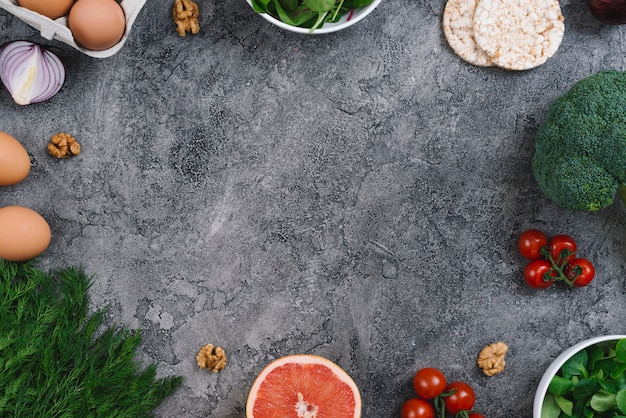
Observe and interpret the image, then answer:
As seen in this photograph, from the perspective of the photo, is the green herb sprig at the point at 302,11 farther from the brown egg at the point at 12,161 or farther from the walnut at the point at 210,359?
the walnut at the point at 210,359

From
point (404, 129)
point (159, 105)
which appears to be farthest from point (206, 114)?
point (404, 129)

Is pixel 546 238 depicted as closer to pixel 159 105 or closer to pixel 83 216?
pixel 159 105

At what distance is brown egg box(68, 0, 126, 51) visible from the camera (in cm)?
132

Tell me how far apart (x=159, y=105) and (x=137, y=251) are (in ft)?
1.13

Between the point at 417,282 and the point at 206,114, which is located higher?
the point at 206,114

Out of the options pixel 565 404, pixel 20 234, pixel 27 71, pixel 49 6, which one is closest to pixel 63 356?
pixel 20 234

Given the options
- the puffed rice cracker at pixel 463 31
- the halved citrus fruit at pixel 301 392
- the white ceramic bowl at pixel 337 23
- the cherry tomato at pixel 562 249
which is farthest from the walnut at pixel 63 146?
the cherry tomato at pixel 562 249

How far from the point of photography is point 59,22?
1.35 meters

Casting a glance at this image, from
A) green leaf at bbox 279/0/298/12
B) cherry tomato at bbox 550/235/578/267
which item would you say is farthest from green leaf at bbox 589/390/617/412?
green leaf at bbox 279/0/298/12

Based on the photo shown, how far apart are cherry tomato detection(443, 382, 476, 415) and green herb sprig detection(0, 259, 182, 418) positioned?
0.62m

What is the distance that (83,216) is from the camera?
4.98 ft

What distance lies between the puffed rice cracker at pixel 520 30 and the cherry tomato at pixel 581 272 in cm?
47

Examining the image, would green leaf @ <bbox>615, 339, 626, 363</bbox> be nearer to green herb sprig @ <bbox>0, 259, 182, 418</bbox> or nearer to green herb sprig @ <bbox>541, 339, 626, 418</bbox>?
green herb sprig @ <bbox>541, 339, 626, 418</bbox>

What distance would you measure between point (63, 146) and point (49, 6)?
316 mm
